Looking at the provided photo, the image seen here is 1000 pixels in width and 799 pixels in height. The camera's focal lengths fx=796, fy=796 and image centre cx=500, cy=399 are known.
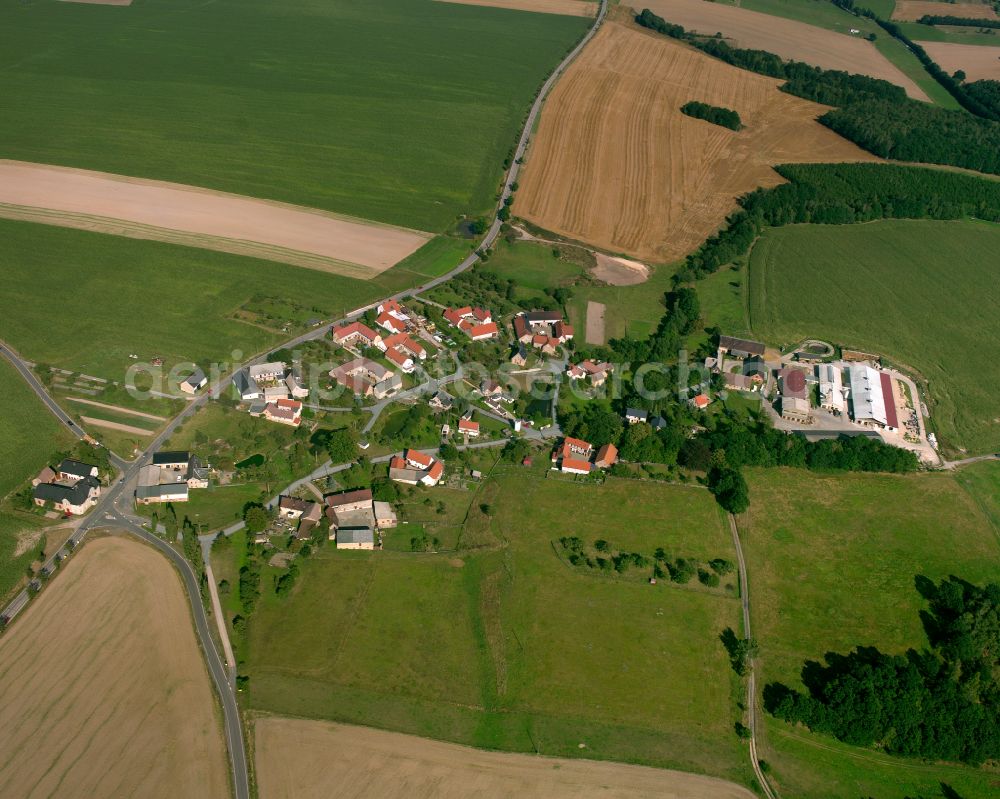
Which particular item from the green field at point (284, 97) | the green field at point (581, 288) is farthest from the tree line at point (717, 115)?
the green field at point (581, 288)

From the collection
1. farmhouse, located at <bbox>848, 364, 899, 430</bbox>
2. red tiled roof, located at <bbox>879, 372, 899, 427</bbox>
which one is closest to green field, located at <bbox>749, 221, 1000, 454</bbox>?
red tiled roof, located at <bbox>879, 372, 899, 427</bbox>

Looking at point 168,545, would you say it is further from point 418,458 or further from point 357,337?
point 357,337

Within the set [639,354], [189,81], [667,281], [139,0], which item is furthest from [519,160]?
[139,0]

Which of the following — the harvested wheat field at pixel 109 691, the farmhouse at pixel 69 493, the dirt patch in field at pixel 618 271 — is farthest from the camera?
the dirt patch in field at pixel 618 271

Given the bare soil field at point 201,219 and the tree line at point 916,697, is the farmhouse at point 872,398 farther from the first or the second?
the bare soil field at point 201,219

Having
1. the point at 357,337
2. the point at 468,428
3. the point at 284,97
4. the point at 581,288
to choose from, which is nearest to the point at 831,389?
the point at 581,288

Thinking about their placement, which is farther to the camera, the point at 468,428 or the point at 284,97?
the point at 284,97

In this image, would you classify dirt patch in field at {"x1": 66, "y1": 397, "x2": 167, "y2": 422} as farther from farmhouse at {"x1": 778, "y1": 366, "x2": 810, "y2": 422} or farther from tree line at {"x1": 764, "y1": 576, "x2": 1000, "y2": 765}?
farmhouse at {"x1": 778, "y1": 366, "x2": 810, "y2": 422}
